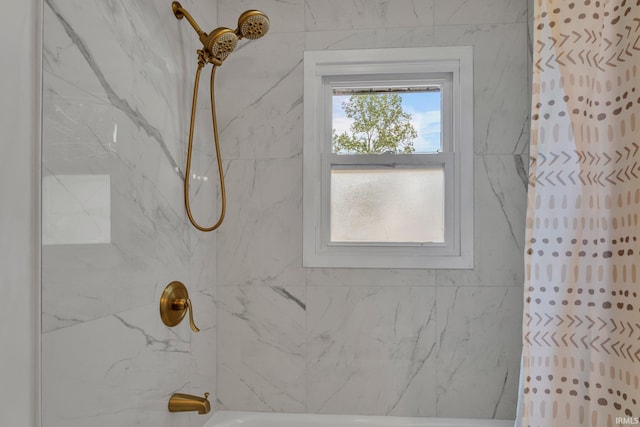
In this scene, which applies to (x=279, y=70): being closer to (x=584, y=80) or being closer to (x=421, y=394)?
(x=584, y=80)

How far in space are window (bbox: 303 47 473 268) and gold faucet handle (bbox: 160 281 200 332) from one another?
0.59m

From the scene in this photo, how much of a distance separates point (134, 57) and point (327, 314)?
4.10ft

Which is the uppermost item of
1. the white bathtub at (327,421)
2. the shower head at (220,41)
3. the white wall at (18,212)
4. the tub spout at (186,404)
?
the shower head at (220,41)

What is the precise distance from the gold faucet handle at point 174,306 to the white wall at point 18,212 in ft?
1.85

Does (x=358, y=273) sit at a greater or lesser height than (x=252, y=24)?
lesser

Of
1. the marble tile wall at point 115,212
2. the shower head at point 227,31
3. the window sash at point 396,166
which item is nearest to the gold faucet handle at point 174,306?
the marble tile wall at point 115,212

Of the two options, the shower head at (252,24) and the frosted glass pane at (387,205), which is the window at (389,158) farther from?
the shower head at (252,24)

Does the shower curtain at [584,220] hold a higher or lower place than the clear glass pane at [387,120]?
lower

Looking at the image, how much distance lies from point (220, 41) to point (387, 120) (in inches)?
32.7

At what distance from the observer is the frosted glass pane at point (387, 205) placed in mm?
1959

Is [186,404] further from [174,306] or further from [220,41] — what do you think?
[220,41]

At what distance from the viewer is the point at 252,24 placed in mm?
1519

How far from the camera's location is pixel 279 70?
1.97 m

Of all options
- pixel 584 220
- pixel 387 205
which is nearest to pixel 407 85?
pixel 387 205
